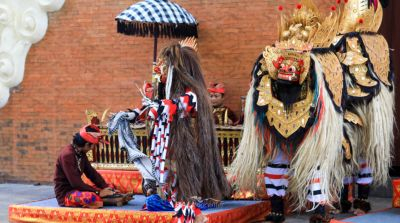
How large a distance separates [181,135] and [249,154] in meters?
0.92

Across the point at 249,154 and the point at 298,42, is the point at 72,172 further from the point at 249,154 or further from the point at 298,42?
the point at 298,42

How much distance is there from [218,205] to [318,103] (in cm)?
147

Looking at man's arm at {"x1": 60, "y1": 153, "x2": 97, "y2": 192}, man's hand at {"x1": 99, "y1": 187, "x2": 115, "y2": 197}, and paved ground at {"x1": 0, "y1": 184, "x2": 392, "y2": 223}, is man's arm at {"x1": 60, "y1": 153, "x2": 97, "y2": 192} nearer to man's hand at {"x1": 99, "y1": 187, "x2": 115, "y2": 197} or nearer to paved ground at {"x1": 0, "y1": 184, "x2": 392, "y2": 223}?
man's hand at {"x1": 99, "y1": 187, "x2": 115, "y2": 197}

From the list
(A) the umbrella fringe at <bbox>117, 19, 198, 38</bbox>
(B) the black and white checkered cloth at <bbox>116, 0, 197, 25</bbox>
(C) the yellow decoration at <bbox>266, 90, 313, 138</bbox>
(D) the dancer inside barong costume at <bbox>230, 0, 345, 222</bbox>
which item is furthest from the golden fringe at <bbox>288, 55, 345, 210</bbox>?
(A) the umbrella fringe at <bbox>117, 19, 198, 38</bbox>

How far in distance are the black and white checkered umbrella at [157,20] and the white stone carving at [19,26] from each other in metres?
1.77

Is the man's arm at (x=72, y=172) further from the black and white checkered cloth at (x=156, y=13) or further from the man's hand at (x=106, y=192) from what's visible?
the black and white checkered cloth at (x=156, y=13)

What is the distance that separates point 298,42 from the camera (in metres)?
8.12

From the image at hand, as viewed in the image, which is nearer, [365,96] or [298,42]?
[298,42]

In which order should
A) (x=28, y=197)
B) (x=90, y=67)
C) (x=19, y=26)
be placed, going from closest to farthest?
(x=28, y=197), (x=90, y=67), (x=19, y=26)

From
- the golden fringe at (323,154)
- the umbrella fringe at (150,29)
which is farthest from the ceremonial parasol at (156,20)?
the golden fringe at (323,154)

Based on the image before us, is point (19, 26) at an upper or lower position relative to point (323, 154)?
upper

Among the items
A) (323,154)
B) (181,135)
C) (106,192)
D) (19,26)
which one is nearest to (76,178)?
(106,192)

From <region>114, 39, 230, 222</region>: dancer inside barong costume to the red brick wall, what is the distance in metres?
2.86

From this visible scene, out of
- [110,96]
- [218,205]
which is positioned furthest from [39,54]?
[218,205]
